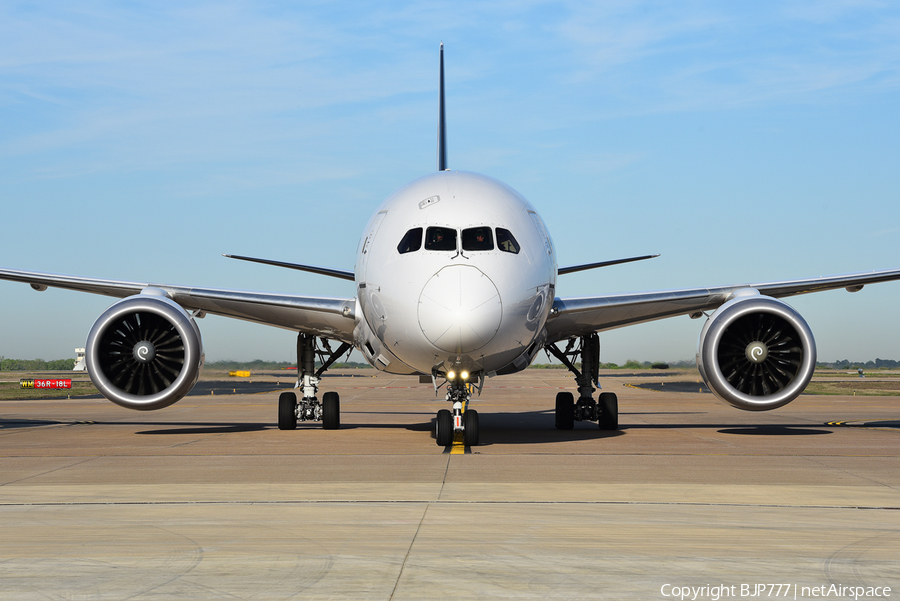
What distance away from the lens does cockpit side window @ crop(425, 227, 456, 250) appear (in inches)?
445

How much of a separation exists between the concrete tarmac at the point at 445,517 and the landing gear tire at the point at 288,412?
1.97 metres

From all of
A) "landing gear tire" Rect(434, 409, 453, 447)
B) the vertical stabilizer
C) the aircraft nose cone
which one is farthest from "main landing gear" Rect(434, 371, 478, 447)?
the vertical stabilizer

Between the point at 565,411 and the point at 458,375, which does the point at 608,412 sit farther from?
the point at 458,375

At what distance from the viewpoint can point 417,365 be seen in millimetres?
12148

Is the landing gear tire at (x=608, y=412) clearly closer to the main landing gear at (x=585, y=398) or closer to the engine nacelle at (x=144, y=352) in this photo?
the main landing gear at (x=585, y=398)

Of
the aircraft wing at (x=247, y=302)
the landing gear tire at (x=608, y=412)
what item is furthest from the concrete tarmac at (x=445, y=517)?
the aircraft wing at (x=247, y=302)

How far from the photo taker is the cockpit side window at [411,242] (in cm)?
1152

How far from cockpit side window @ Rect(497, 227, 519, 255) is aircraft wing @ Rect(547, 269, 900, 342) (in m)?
2.88

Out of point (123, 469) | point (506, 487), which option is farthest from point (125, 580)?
point (123, 469)

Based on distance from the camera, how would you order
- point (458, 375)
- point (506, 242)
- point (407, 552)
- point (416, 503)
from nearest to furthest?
point (407, 552), point (416, 503), point (506, 242), point (458, 375)

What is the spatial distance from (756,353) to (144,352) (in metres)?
9.88

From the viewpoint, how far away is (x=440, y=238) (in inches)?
449

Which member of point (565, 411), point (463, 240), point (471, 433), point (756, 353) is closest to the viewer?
point (463, 240)

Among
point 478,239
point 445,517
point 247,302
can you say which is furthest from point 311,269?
point 445,517
